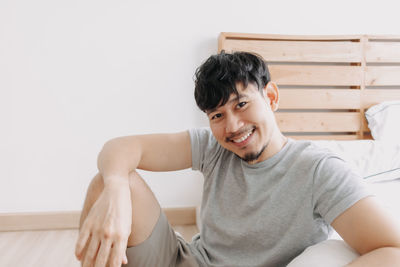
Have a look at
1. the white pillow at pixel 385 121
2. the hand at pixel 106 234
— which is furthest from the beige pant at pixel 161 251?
the white pillow at pixel 385 121

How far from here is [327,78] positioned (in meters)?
1.96

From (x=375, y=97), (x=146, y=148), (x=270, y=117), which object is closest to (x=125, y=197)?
(x=146, y=148)

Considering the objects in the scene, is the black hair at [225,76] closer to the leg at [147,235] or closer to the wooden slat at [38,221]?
the leg at [147,235]

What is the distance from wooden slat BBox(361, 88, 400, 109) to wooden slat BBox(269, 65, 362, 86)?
0.09 metres

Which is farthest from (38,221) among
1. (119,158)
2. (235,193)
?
(235,193)

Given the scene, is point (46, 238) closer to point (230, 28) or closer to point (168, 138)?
point (168, 138)

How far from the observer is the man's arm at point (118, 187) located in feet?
2.47

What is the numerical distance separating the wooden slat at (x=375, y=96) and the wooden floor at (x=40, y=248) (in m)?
1.29

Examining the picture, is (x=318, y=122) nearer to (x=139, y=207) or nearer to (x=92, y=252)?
(x=139, y=207)

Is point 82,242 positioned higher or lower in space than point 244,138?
lower

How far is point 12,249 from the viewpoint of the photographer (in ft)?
5.66

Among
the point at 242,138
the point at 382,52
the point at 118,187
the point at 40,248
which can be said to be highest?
the point at 382,52

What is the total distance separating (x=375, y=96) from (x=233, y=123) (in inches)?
58.7

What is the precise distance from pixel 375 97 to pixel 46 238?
2114 mm
